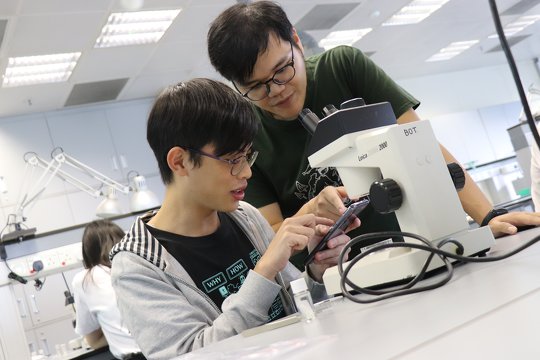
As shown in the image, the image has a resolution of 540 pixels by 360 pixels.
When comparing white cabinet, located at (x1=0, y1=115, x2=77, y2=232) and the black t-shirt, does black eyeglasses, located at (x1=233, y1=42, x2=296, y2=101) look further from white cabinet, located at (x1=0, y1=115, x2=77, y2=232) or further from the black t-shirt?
white cabinet, located at (x1=0, y1=115, x2=77, y2=232)

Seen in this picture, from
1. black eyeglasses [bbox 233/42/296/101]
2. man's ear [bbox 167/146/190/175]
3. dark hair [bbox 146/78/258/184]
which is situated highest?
black eyeglasses [bbox 233/42/296/101]

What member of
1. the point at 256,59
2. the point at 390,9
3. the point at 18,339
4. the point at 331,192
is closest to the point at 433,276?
the point at 331,192

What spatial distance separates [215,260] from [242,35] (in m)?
0.46

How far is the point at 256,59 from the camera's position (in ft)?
3.67

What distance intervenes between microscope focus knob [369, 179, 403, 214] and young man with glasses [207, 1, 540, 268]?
0.65 ft

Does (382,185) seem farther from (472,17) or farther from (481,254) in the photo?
(472,17)

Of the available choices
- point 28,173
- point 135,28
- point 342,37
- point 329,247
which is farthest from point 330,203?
point 342,37

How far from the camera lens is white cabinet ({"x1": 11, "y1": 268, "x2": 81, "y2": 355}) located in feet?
15.4

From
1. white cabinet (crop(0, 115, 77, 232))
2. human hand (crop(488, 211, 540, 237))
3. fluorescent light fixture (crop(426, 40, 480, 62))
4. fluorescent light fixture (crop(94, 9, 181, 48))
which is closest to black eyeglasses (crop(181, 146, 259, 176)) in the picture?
human hand (crop(488, 211, 540, 237))

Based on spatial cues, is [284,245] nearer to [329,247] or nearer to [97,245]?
[329,247]

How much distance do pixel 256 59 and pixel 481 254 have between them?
23.0 inches

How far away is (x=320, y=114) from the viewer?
1328 mm

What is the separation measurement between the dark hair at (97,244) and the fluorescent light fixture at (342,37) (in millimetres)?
3415

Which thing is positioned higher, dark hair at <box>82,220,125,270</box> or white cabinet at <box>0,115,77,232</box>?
white cabinet at <box>0,115,77,232</box>
